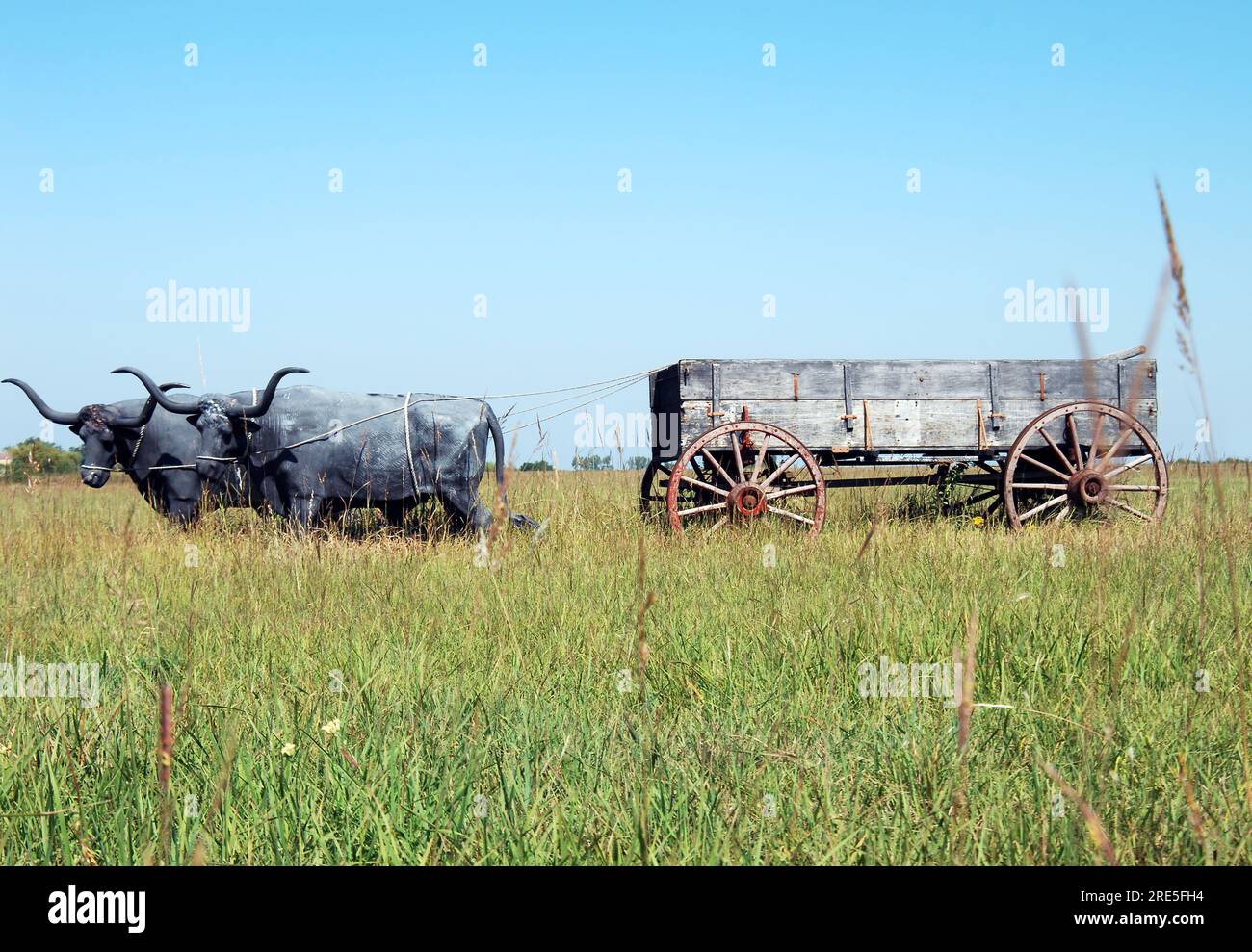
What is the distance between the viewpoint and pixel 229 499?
7.63m

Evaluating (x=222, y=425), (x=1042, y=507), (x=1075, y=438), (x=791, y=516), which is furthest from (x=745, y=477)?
(x=222, y=425)

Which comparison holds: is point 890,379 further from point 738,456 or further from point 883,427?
point 738,456

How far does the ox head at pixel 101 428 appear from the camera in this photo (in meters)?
7.79

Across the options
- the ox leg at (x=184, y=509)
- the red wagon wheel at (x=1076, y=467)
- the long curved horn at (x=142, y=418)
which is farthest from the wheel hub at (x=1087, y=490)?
the long curved horn at (x=142, y=418)

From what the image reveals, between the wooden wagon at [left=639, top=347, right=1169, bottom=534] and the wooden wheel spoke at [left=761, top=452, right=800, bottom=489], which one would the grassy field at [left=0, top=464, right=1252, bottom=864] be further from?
the wooden wagon at [left=639, top=347, right=1169, bottom=534]

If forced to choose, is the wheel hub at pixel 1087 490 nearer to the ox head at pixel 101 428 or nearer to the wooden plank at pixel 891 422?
the wooden plank at pixel 891 422

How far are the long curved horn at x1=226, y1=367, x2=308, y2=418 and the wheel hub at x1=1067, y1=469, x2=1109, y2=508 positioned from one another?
622cm

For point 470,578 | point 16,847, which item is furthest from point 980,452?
point 16,847

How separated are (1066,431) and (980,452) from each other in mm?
800

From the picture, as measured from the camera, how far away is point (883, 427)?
743 cm

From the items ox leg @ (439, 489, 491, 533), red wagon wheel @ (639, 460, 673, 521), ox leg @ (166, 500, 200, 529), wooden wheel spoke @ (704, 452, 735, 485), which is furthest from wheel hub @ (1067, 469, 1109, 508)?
ox leg @ (166, 500, 200, 529)

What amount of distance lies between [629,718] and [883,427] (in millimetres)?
5529
